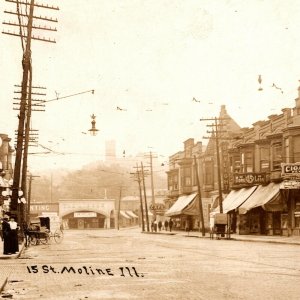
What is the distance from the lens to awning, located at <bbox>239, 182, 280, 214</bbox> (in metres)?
45.3

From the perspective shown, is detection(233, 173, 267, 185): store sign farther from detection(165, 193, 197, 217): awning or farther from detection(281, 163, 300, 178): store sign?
detection(165, 193, 197, 217): awning

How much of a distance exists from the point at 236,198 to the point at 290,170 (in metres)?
11.7

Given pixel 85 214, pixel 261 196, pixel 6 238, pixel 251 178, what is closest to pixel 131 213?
pixel 85 214

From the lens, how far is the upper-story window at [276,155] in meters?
→ 46.4

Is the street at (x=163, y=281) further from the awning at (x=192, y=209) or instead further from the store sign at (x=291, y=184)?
the awning at (x=192, y=209)

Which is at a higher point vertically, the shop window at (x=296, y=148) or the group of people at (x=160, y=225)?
the shop window at (x=296, y=148)

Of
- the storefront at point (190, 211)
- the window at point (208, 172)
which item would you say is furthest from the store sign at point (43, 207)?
the window at point (208, 172)

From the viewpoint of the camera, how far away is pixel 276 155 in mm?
46906

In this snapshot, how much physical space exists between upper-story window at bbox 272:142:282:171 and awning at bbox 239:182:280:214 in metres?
1.40

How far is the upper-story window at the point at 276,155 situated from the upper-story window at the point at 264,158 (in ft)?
4.89

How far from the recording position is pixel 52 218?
71312mm

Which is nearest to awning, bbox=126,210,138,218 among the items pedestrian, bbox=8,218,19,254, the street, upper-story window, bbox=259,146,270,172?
upper-story window, bbox=259,146,270,172

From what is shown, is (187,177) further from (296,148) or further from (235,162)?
(296,148)

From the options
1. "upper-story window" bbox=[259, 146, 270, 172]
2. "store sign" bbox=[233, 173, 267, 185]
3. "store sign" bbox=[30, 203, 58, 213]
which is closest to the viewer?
"store sign" bbox=[233, 173, 267, 185]
